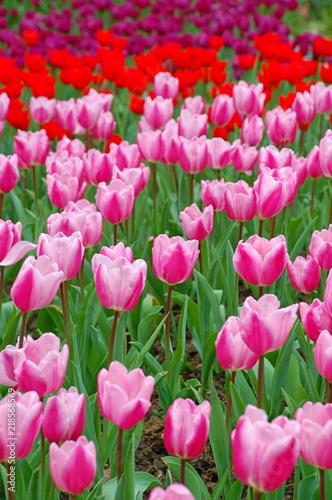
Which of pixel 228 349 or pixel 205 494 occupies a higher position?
pixel 228 349

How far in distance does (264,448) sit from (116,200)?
121 centimetres

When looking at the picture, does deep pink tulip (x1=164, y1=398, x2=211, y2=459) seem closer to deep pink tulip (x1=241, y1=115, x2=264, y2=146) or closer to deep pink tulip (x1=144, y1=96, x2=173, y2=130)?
deep pink tulip (x1=241, y1=115, x2=264, y2=146)

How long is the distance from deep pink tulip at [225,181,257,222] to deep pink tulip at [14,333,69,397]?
36.6 inches

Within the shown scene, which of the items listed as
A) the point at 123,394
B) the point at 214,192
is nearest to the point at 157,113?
the point at 214,192

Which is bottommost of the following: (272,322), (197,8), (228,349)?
(197,8)

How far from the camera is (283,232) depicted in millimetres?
Result: 2734

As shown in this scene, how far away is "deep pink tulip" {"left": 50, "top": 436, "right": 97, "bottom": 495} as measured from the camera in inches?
46.2

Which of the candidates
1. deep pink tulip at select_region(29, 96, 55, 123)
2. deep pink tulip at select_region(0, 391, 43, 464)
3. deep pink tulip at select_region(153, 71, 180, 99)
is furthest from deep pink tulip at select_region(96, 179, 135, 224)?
deep pink tulip at select_region(153, 71, 180, 99)

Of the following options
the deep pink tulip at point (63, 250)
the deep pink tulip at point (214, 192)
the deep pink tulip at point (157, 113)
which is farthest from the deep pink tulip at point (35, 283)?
the deep pink tulip at point (157, 113)

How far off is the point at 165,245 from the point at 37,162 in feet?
4.29

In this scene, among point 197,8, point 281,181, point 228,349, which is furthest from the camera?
point 197,8

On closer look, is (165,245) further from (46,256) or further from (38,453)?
(38,453)

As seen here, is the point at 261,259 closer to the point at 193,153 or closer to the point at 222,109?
the point at 193,153

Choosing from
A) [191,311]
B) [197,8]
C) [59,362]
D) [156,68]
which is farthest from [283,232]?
[197,8]
